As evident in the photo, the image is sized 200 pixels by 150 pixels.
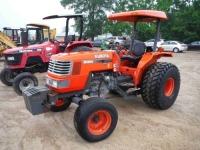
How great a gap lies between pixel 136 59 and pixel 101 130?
6.45 ft

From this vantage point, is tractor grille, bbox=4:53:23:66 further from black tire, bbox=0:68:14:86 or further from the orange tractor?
the orange tractor

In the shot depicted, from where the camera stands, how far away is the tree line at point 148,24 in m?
28.8

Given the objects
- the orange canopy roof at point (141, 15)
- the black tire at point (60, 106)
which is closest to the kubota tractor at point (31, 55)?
the orange canopy roof at point (141, 15)

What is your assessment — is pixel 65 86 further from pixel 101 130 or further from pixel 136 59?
pixel 136 59

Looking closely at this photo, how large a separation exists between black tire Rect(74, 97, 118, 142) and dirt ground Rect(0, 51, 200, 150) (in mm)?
138

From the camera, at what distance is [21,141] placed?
155 inches

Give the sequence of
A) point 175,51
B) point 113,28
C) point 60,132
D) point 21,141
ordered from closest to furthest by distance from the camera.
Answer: point 21,141 → point 60,132 → point 175,51 → point 113,28

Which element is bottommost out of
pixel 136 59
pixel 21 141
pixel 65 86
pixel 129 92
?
pixel 21 141

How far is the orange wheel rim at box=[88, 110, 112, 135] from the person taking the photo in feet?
13.2

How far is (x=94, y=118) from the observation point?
407cm

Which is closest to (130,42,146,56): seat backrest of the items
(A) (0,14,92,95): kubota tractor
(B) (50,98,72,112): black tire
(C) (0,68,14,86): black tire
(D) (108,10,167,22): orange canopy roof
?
(D) (108,10,167,22): orange canopy roof

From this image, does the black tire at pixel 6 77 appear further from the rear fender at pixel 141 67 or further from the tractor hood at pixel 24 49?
the rear fender at pixel 141 67

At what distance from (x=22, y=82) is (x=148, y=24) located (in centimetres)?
2597

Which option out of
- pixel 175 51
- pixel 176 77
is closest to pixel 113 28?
pixel 175 51
